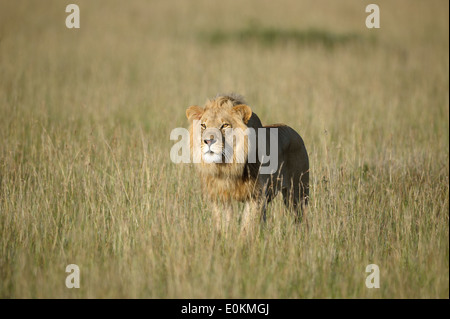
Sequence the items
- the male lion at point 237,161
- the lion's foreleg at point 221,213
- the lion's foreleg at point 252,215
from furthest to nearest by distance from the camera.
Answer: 1. the lion's foreleg at point 221,213
2. the lion's foreleg at point 252,215
3. the male lion at point 237,161

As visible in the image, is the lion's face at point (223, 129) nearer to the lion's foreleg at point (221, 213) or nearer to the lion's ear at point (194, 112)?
the lion's ear at point (194, 112)

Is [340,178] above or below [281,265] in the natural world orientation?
above

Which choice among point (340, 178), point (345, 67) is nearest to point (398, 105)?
point (345, 67)

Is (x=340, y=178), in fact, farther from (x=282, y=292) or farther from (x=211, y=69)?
(x=211, y=69)

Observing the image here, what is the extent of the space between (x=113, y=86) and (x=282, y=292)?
30.2ft

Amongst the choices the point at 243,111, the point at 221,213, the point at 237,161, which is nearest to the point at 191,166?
the point at 221,213

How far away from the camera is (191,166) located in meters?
6.62

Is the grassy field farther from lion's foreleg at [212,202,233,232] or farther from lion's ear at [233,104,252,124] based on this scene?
lion's ear at [233,104,252,124]

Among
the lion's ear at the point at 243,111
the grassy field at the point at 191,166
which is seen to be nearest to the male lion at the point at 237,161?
the lion's ear at the point at 243,111

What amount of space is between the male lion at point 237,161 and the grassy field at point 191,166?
25 centimetres

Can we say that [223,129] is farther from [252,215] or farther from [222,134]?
[252,215]

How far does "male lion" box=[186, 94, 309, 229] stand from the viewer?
4.94 metres

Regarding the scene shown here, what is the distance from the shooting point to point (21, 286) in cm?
416

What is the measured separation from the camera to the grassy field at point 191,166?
447 centimetres
